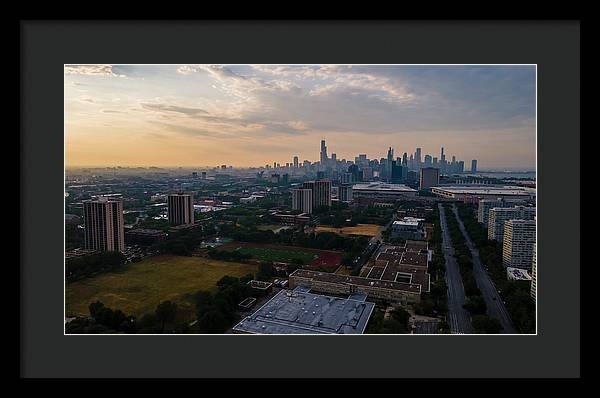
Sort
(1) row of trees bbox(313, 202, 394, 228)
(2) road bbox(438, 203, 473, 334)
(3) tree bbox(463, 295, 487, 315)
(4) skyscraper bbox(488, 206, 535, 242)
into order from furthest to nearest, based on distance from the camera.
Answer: (1) row of trees bbox(313, 202, 394, 228), (4) skyscraper bbox(488, 206, 535, 242), (3) tree bbox(463, 295, 487, 315), (2) road bbox(438, 203, 473, 334)

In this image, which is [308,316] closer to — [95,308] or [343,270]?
[343,270]

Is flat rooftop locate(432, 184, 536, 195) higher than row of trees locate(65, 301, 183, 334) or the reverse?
higher

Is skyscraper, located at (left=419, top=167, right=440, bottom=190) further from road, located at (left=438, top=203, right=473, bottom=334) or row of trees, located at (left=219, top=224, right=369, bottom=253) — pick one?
row of trees, located at (left=219, top=224, right=369, bottom=253)

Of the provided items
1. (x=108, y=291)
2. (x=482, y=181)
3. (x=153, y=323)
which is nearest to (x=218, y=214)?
(x=108, y=291)

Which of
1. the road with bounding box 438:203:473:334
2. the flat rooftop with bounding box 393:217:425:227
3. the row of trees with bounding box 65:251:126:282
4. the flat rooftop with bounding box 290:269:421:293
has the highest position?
the flat rooftop with bounding box 393:217:425:227

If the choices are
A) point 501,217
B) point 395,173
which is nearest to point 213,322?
point 501,217

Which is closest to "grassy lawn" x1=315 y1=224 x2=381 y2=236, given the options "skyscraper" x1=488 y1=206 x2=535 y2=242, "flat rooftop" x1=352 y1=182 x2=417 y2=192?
"skyscraper" x1=488 y1=206 x2=535 y2=242
